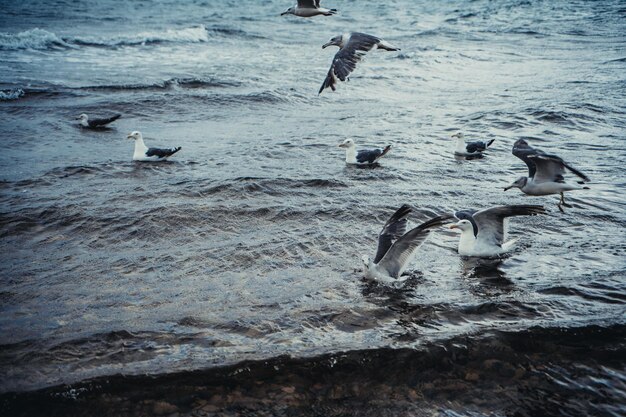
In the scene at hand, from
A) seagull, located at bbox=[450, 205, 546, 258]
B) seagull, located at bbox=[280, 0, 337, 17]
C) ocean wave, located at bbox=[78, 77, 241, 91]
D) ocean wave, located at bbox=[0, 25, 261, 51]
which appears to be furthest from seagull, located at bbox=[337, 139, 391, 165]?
ocean wave, located at bbox=[0, 25, 261, 51]

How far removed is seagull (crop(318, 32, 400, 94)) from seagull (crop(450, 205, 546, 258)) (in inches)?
95.8

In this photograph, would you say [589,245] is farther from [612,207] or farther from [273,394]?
[273,394]

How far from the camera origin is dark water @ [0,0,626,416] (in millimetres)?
4672

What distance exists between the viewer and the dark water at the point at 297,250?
467 cm

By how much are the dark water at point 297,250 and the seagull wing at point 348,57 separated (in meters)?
1.70

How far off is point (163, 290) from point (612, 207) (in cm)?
566

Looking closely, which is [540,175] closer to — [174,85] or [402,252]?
[402,252]

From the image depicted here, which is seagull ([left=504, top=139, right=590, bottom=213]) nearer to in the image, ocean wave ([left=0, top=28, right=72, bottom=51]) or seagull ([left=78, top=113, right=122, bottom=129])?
seagull ([left=78, top=113, right=122, bottom=129])

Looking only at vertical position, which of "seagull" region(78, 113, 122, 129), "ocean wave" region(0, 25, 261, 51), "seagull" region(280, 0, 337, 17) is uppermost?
"seagull" region(280, 0, 337, 17)

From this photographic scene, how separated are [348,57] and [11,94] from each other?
949 cm

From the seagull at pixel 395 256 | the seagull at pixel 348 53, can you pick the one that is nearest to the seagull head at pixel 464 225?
the seagull at pixel 395 256

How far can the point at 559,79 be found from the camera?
1563cm

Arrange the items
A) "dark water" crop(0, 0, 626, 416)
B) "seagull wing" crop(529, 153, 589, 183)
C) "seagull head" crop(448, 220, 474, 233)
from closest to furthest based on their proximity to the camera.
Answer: "dark water" crop(0, 0, 626, 416), "seagull head" crop(448, 220, 474, 233), "seagull wing" crop(529, 153, 589, 183)

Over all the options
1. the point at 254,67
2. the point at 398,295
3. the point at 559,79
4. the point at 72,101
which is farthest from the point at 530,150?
the point at 254,67
